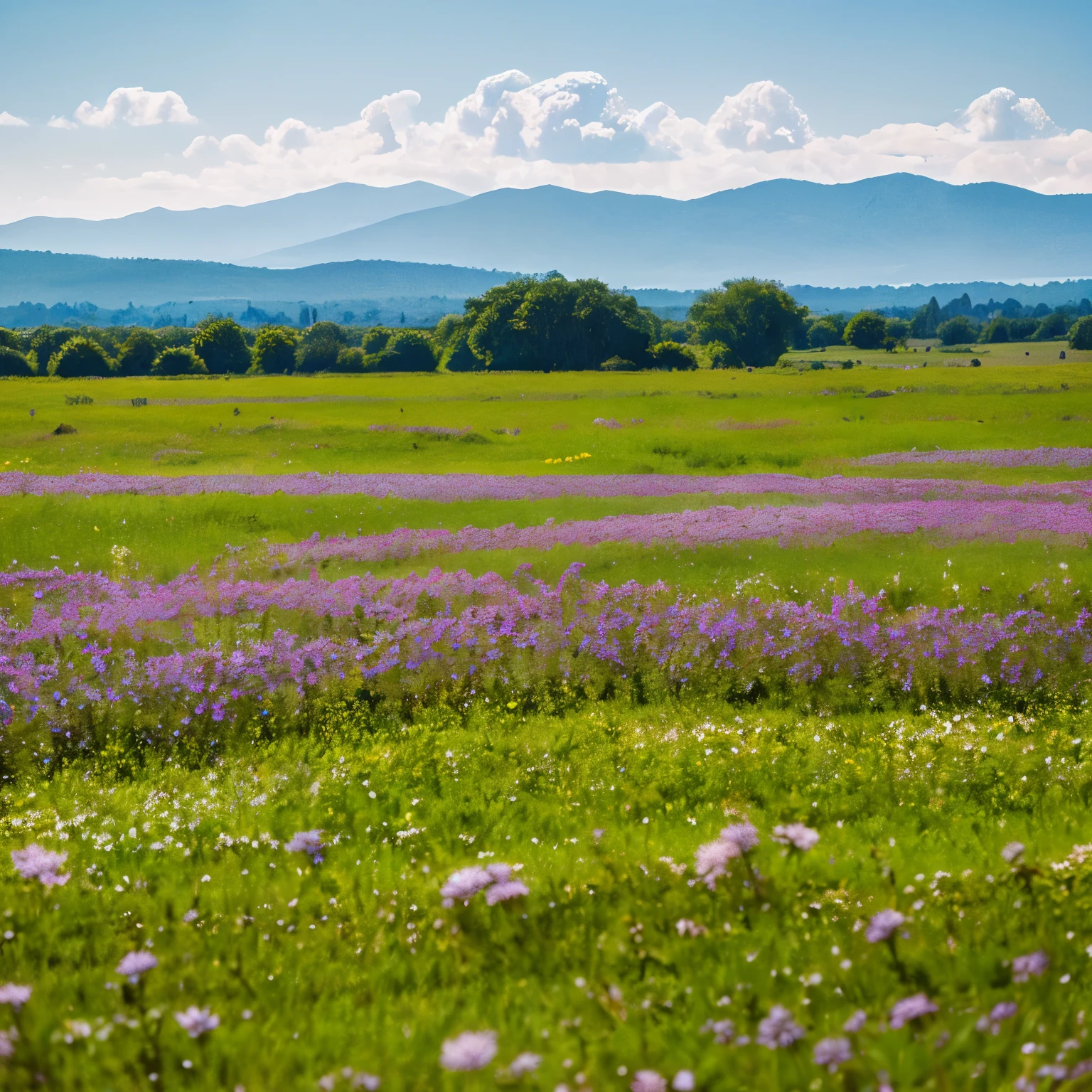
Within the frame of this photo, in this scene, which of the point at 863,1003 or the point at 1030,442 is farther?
the point at 1030,442

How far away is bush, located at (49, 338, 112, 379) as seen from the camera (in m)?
89.2

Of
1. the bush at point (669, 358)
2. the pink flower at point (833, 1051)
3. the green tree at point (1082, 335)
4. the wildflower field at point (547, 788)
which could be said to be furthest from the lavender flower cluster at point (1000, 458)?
the bush at point (669, 358)

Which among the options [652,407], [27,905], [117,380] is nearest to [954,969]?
[27,905]

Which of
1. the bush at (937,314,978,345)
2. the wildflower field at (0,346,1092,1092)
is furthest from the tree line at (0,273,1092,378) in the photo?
the wildflower field at (0,346,1092,1092)

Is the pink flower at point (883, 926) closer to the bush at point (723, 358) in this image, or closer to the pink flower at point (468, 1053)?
the pink flower at point (468, 1053)

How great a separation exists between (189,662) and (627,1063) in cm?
921

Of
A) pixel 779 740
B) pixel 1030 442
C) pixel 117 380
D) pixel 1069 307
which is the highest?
pixel 1069 307

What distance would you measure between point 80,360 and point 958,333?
4883 inches

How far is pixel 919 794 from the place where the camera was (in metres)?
7.57

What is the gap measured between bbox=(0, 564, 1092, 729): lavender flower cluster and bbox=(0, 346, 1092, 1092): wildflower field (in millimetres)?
55

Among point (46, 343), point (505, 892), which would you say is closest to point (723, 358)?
point (46, 343)

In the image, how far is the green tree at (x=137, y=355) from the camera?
93.8m

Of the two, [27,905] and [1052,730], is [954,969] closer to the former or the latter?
[27,905]

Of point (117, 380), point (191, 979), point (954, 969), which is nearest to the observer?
point (954, 969)
